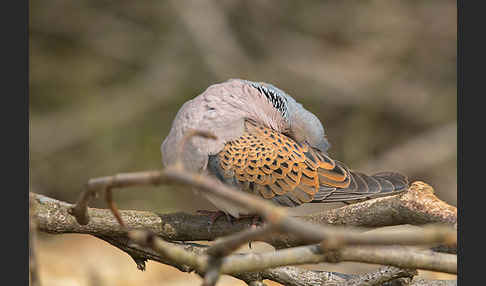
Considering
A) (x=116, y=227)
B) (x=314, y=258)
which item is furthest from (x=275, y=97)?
(x=314, y=258)

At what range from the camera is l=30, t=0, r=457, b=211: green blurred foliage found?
6977mm

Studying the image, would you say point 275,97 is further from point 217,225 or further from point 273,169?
point 217,225

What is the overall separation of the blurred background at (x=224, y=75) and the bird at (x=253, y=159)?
143 inches

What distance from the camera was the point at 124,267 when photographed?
17.0 ft

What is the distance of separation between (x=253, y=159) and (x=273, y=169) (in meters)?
0.12

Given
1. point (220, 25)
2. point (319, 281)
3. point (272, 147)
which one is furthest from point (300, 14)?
point (319, 281)

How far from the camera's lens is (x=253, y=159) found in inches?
124

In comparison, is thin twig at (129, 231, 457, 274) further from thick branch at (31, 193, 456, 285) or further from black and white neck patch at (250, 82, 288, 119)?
black and white neck patch at (250, 82, 288, 119)

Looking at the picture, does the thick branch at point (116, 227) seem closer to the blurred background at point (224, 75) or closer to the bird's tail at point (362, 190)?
the bird's tail at point (362, 190)

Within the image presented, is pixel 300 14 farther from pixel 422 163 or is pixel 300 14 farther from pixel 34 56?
pixel 34 56

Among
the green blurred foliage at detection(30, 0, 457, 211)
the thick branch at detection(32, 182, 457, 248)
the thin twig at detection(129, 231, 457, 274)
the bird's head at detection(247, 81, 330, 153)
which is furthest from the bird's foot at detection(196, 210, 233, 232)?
the green blurred foliage at detection(30, 0, 457, 211)

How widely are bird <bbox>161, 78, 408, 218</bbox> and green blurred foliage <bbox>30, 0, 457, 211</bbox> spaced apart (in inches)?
142

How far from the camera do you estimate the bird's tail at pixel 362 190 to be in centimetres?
325

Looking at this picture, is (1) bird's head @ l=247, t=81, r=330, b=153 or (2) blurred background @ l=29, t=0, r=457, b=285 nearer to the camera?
(1) bird's head @ l=247, t=81, r=330, b=153
